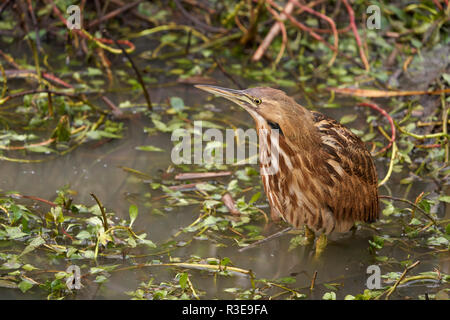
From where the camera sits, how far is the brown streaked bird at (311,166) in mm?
2957

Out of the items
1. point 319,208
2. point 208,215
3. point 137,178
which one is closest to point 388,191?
point 319,208

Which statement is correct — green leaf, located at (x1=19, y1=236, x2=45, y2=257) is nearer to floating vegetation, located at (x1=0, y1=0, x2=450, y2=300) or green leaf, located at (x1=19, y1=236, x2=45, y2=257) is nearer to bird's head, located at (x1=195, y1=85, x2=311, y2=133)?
floating vegetation, located at (x1=0, y1=0, x2=450, y2=300)

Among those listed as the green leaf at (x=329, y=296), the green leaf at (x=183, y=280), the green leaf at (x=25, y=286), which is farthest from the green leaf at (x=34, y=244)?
the green leaf at (x=329, y=296)

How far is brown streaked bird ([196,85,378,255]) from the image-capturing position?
9.70ft

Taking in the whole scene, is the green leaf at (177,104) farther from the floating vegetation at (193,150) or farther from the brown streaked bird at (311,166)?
the brown streaked bird at (311,166)

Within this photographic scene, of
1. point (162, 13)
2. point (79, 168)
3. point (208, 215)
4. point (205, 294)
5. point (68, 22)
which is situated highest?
point (162, 13)

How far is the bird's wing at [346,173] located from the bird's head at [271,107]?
0.20m

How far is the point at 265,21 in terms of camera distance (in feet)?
17.5

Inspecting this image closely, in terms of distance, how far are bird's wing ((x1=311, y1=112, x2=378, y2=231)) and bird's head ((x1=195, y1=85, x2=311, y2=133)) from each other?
20 centimetres

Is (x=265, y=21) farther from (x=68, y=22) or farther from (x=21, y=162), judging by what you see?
(x=21, y=162)

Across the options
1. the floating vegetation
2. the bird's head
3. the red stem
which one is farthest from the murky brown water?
the bird's head

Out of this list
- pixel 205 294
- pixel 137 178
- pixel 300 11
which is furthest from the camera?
pixel 300 11

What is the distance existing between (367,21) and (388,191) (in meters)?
1.95

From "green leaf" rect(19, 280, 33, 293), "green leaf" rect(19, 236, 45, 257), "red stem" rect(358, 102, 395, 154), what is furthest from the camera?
"red stem" rect(358, 102, 395, 154)
